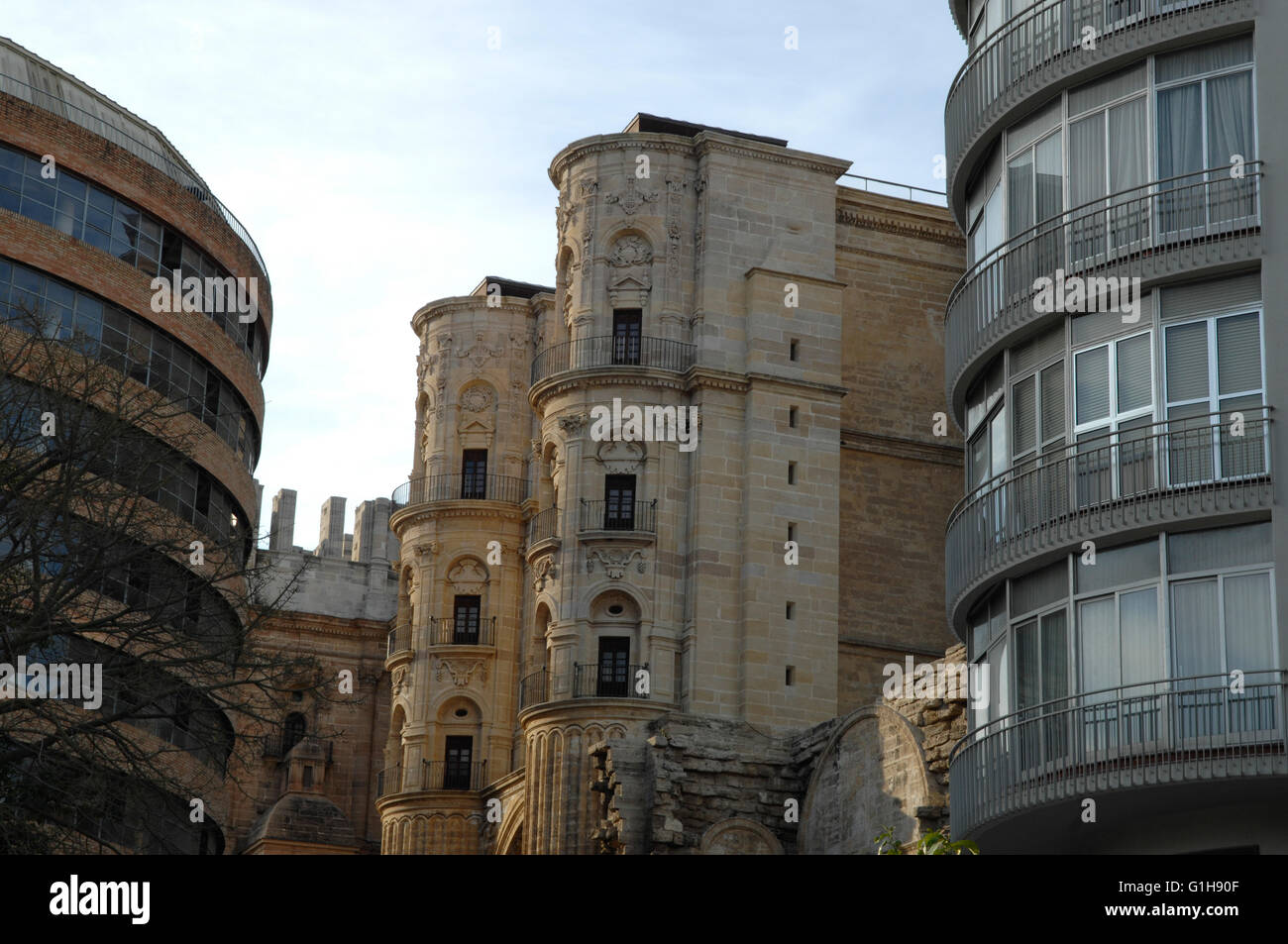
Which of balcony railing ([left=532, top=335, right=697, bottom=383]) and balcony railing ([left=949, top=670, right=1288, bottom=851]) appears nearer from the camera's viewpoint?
balcony railing ([left=949, top=670, right=1288, bottom=851])

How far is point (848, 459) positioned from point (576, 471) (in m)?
7.11

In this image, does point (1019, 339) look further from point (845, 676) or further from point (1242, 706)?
point (845, 676)

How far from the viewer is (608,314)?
161ft

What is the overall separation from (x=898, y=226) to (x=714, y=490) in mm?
9620

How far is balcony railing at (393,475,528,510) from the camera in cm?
5872

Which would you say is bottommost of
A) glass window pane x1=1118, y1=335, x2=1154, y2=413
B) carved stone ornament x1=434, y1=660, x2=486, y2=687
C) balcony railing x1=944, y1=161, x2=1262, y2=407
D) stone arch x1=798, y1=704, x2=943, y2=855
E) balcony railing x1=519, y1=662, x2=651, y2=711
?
stone arch x1=798, y1=704, x2=943, y2=855

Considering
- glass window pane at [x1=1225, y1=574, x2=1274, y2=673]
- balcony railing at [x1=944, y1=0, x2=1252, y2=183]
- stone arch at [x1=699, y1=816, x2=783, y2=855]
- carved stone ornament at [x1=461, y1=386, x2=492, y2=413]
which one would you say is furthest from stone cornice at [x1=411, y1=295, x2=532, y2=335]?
glass window pane at [x1=1225, y1=574, x2=1274, y2=673]

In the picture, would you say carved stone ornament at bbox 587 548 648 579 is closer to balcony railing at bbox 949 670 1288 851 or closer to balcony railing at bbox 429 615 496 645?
balcony railing at bbox 429 615 496 645

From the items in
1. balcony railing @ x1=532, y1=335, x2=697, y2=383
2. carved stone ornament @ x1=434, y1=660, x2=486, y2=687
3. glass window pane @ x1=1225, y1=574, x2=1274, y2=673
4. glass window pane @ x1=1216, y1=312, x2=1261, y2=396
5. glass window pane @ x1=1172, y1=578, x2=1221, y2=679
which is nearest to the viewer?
glass window pane @ x1=1225, y1=574, x2=1274, y2=673

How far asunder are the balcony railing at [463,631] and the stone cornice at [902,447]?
12444 mm

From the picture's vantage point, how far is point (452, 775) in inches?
2205

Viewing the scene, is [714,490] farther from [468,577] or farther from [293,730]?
[293,730]

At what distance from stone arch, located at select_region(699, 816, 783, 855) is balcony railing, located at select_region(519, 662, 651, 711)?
18.2ft
